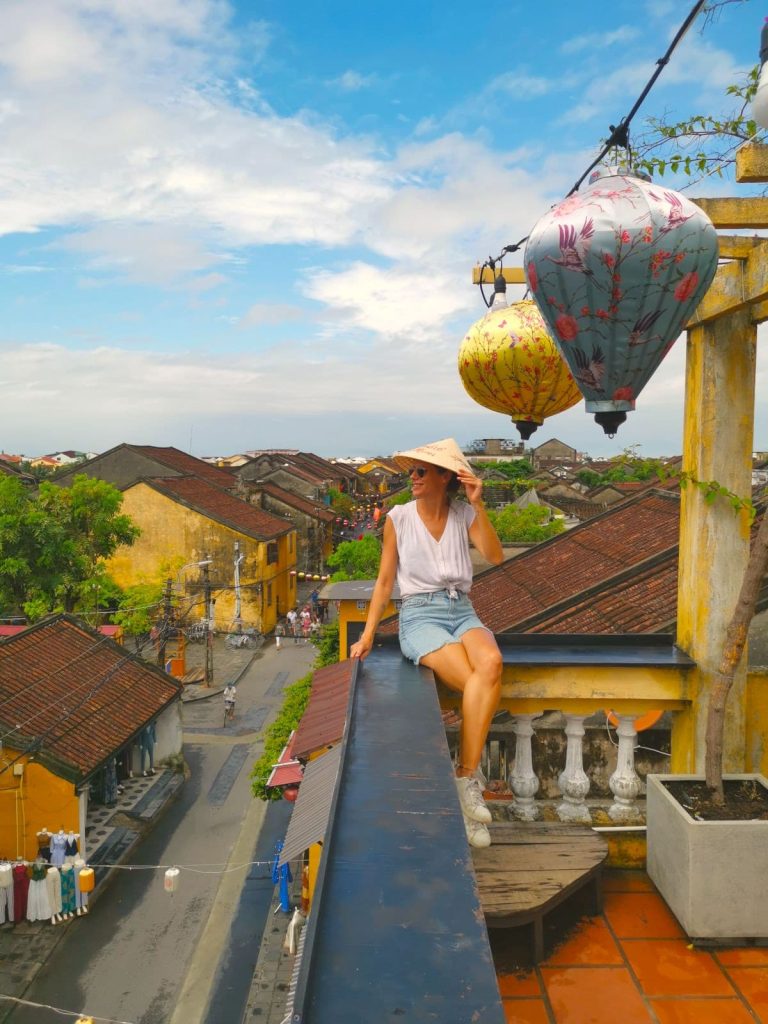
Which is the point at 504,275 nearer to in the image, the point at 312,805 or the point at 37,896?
the point at 312,805

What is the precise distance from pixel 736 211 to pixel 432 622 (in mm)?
2131

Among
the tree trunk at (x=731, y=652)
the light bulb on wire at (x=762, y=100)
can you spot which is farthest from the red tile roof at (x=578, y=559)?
the light bulb on wire at (x=762, y=100)

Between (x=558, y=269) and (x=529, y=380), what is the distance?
136 cm

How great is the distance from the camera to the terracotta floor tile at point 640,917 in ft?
9.48

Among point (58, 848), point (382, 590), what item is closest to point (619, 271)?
point (382, 590)

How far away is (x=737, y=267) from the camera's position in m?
3.38

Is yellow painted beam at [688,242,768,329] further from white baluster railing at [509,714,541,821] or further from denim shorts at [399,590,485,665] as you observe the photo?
white baluster railing at [509,714,541,821]

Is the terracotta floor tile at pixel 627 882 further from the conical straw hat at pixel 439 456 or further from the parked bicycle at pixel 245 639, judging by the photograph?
the parked bicycle at pixel 245 639

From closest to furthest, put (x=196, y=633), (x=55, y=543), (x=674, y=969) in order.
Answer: (x=674, y=969) < (x=55, y=543) < (x=196, y=633)

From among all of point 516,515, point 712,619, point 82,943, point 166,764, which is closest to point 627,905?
point 712,619

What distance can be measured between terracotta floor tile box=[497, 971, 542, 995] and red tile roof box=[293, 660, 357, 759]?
1396mm

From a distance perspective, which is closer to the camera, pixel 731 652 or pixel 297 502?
pixel 731 652

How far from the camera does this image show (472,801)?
2.86 m

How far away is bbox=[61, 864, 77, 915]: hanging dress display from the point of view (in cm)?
1195
